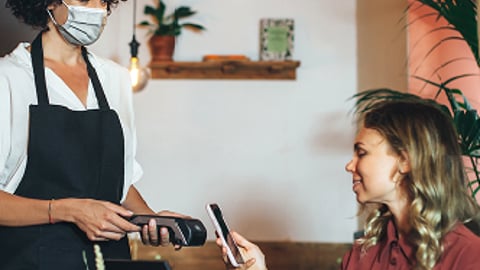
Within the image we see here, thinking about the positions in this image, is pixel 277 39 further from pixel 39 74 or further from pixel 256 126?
pixel 39 74

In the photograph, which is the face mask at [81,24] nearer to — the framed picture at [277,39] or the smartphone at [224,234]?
the smartphone at [224,234]

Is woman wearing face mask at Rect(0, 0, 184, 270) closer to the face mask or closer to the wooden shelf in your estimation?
the face mask

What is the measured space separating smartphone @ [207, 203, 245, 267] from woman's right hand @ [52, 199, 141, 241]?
0.17 m

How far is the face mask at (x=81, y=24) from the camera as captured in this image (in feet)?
5.38

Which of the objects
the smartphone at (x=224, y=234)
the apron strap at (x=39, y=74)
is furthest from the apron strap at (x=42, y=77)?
the smartphone at (x=224, y=234)

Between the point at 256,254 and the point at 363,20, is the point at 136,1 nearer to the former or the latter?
the point at 363,20

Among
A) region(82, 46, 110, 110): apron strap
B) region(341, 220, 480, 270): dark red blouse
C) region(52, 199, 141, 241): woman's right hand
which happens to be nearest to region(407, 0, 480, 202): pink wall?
region(341, 220, 480, 270): dark red blouse

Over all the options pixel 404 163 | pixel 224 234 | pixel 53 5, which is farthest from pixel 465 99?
pixel 53 5

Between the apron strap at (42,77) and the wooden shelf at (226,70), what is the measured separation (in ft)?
8.69

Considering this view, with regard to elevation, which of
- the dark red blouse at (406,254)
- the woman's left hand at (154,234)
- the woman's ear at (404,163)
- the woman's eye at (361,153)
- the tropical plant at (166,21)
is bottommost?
the dark red blouse at (406,254)

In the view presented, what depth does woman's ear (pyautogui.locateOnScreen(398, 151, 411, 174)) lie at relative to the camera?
1.58 meters

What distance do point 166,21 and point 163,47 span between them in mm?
194

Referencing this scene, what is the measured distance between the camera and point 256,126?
14.7ft

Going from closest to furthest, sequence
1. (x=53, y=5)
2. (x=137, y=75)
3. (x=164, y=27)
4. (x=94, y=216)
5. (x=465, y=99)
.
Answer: (x=94, y=216) → (x=53, y=5) → (x=465, y=99) → (x=137, y=75) → (x=164, y=27)
